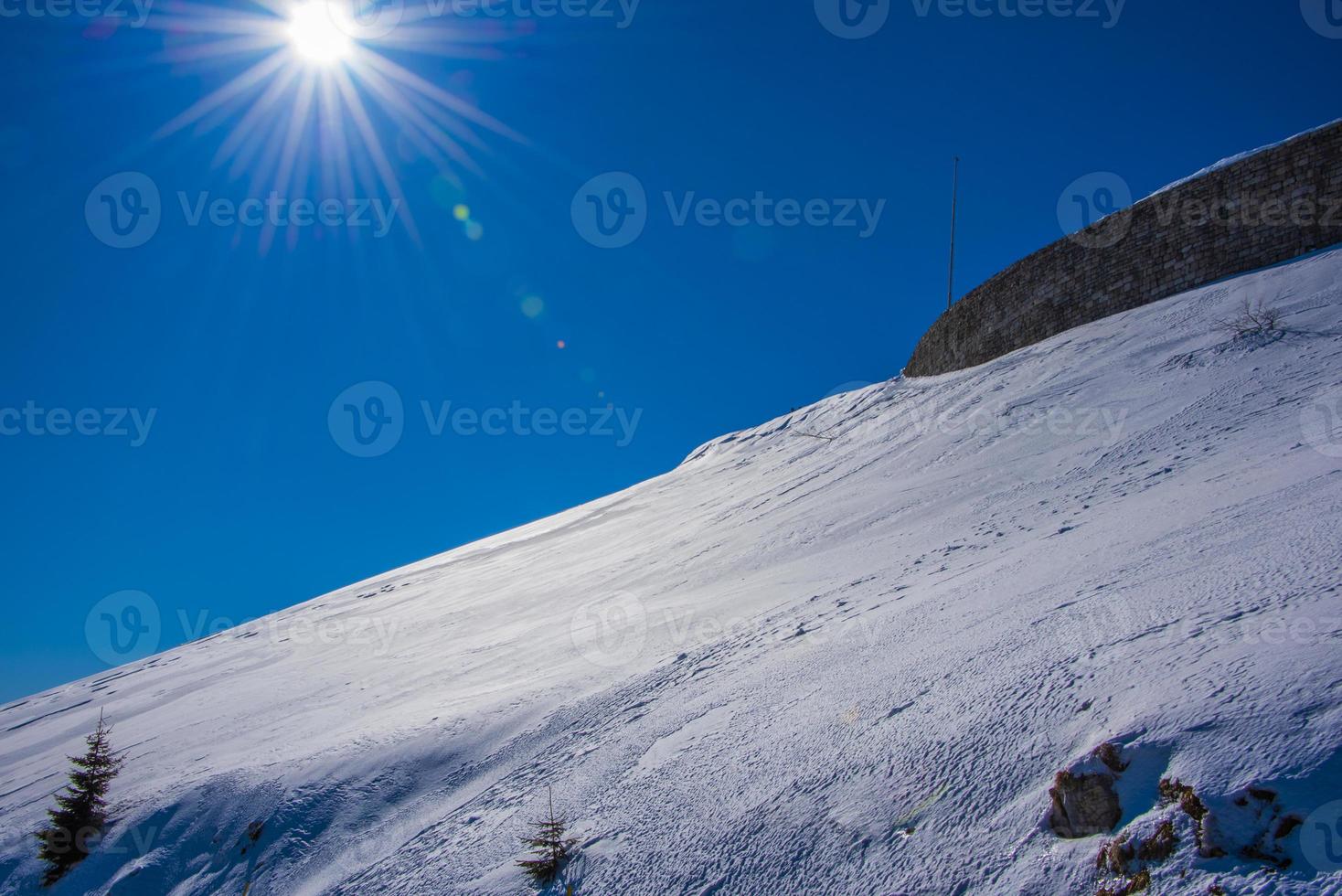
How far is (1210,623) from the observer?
2.77 m

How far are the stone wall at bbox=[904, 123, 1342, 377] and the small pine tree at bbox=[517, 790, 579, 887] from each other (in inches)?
522

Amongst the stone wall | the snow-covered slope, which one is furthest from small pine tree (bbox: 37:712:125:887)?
the stone wall

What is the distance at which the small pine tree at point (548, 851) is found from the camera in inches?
123

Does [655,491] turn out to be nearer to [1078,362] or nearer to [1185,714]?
[1078,362]

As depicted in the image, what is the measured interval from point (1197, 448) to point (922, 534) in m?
2.38

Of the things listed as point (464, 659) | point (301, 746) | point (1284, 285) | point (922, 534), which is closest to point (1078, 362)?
point (1284, 285)

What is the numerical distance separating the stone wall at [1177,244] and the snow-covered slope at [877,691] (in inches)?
42.0

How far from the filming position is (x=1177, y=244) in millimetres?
12031

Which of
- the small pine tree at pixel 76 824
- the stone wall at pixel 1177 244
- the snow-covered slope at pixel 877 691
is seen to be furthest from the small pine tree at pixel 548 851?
the stone wall at pixel 1177 244

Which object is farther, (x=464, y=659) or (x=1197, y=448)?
(x=464, y=659)

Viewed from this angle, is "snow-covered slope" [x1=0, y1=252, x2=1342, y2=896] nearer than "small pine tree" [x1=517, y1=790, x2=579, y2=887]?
Yes

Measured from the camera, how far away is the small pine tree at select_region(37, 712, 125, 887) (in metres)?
5.01

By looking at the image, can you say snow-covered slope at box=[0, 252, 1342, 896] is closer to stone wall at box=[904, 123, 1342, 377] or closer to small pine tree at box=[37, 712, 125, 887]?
small pine tree at box=[37, 712, 125, 887]

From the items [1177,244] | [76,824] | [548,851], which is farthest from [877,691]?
[1177,244]
